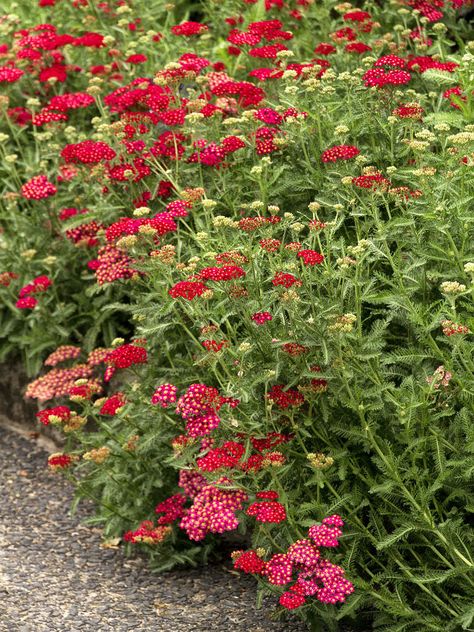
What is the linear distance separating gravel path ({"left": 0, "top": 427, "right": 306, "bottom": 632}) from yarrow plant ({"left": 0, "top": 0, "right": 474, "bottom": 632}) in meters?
0.13

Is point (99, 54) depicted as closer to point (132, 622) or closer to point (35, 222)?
point (35, 222)

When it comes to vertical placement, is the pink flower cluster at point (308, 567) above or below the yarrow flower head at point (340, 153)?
below

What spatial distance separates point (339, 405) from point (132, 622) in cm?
120

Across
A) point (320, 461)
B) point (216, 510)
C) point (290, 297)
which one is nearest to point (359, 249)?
point (290, 297)

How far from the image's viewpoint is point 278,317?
13.6 ft

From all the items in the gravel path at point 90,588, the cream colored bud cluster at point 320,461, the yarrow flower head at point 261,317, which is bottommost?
the gravel path at point 90,588

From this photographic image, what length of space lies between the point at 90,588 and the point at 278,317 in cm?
144

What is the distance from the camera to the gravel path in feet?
14.5

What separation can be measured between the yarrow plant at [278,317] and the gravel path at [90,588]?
5.0 inches

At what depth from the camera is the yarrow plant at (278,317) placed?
386 cm

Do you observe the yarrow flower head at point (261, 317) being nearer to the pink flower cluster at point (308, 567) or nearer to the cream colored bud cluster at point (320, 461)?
the cream colored bud cluster at point (320, 461)

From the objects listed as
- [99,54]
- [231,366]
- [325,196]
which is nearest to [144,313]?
[231,366]

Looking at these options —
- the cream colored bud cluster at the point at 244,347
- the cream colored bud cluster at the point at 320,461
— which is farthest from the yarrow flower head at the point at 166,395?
the cream colored bud cluster at the point at 320,461

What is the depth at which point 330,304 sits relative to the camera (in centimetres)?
388
